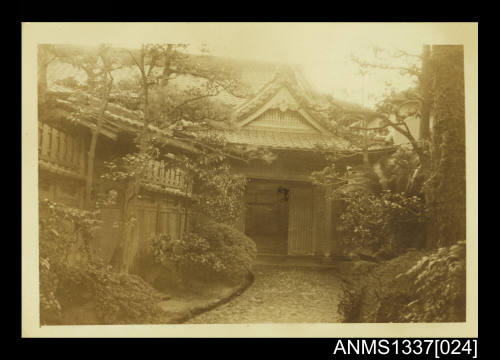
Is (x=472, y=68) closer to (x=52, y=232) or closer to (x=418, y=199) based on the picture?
(x=418, y=199)

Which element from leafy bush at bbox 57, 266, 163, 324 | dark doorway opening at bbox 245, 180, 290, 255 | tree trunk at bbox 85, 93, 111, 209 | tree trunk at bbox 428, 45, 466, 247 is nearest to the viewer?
leafy bush at bbox 57, 266, 163, 324

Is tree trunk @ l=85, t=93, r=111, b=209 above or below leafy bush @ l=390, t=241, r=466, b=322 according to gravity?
above

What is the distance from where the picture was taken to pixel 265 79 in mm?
3172

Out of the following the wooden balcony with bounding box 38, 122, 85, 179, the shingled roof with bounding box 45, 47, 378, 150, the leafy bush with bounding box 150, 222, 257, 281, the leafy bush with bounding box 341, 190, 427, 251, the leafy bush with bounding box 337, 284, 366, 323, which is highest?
the shingled roof with bounding box 45, 47, 378, 150

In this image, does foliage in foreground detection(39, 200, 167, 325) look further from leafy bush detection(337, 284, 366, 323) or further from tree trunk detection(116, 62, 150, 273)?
leafy bush detection(337, 284, 366, 323)

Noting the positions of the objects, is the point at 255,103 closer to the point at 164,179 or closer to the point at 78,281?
the point at 164,179

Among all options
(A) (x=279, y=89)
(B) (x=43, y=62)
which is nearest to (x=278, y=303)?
(A) (x=279, y=89)

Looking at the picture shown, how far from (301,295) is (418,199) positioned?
3.79ft

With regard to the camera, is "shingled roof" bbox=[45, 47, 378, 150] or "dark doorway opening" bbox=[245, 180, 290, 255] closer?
"shingled roof" bbox=[45, 47, 378, 150]

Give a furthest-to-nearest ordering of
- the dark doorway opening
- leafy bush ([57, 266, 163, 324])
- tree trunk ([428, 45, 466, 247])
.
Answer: the dark doorway opening < tree trunk ([428, 45, 466, 247]) < leafy bush ([57, 266, 163, 324])

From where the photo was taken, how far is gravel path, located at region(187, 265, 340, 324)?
117 inches

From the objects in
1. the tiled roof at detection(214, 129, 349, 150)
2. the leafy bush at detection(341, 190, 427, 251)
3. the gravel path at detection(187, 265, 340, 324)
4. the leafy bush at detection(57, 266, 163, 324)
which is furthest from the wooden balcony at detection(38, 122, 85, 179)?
the leafy bush at detection(341, 190, 427, 251)

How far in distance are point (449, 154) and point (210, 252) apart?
1958 millimetres

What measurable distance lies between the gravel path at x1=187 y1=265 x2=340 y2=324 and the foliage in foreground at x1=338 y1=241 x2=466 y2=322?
121mm
